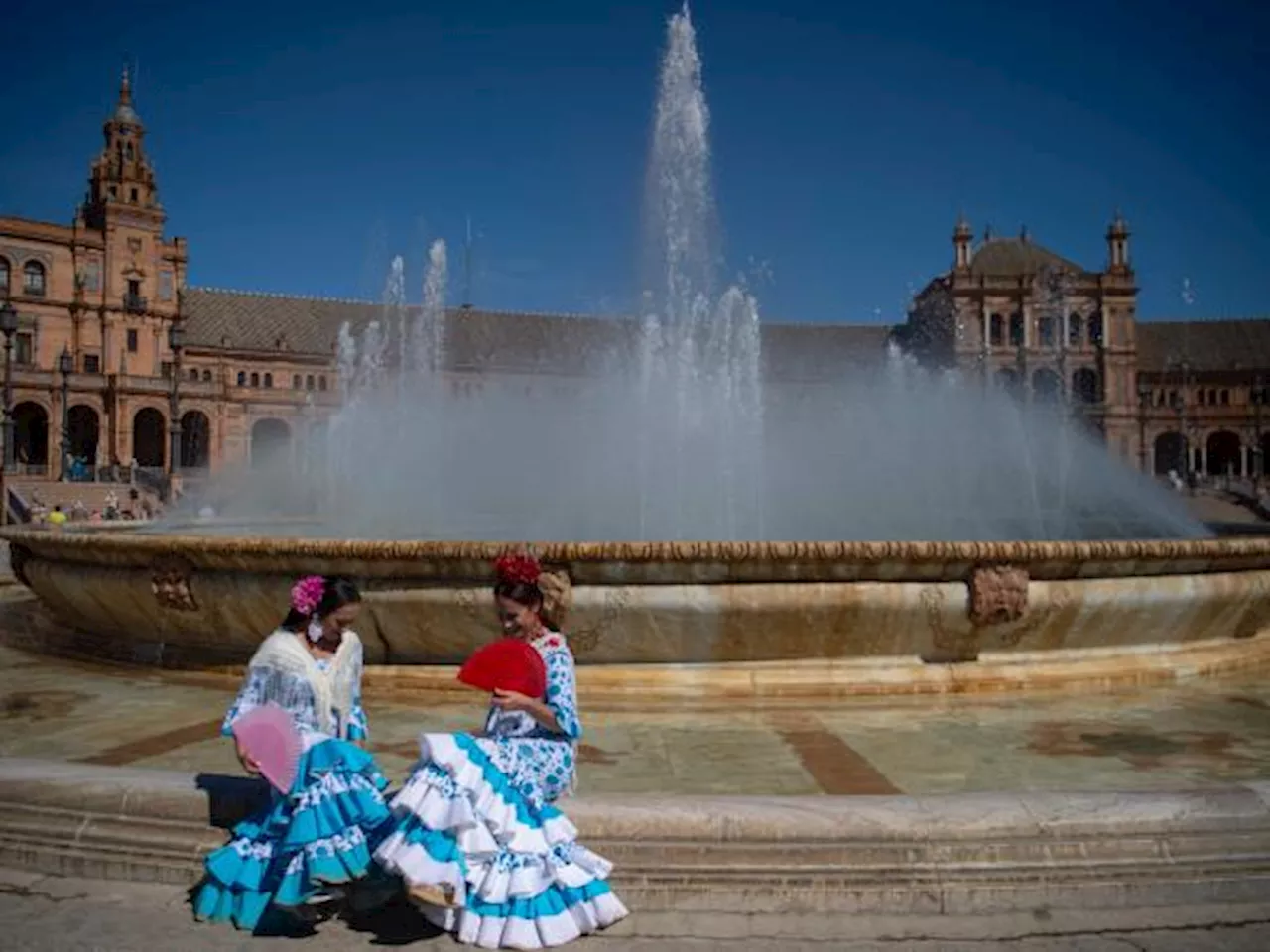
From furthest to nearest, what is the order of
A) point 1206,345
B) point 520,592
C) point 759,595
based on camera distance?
point 1206,345 < point 759,595 < point 520,592

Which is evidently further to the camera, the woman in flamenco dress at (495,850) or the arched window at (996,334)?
the arched window at (996,334)

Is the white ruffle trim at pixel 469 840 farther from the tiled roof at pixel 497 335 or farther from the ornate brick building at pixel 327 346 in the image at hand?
the tiled roof at pixel 497 335

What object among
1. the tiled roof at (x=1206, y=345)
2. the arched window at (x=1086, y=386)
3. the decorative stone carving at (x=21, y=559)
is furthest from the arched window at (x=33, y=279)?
the tiled roof at (x=1206, y=345)

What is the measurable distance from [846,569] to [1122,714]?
162 cm

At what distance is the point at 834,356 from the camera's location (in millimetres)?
77125

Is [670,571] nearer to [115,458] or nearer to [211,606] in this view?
[211,606]

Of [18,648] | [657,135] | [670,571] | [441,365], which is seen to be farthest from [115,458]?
[670,571]

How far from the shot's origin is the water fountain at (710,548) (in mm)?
5668

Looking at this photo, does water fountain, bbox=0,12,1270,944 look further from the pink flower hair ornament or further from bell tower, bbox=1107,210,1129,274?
bell tower, bbox=1107,210,1129,274

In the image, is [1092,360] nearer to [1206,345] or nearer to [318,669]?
[1206,345]

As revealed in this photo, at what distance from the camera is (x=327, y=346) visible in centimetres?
6962

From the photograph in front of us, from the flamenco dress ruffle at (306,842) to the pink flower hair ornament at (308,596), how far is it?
1.25 ft

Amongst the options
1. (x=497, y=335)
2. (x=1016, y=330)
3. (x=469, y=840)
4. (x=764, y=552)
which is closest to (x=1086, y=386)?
(x=1016, y=330)

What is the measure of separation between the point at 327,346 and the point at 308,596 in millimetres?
69756
